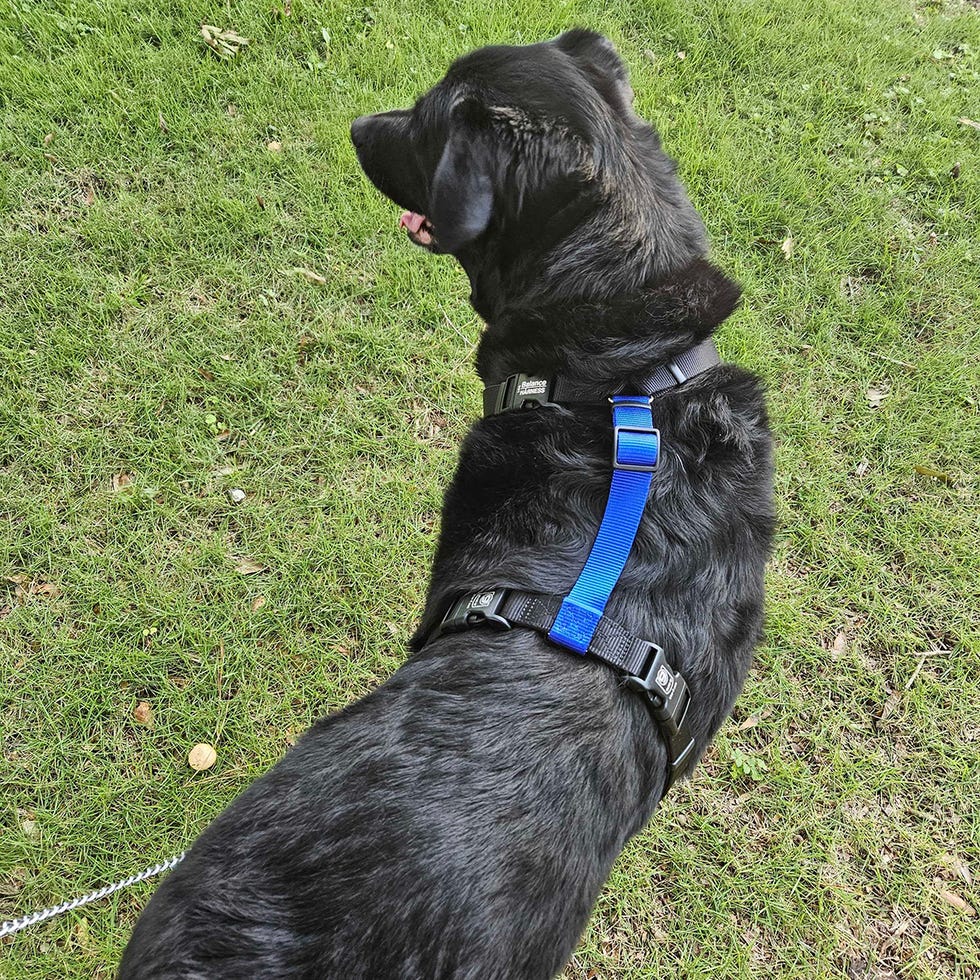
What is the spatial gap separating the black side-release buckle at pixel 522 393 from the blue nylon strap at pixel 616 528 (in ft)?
0.84


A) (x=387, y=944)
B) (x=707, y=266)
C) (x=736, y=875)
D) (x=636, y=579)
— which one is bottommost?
(x=736, y=875)

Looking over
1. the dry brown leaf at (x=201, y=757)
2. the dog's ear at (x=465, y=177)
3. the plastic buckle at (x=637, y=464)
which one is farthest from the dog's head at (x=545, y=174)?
the dry brown leaf at (x=201, y=757)

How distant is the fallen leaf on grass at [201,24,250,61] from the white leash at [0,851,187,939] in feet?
12.9

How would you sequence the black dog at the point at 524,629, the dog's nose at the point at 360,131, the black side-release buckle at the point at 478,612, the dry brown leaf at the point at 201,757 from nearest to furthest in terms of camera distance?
the black dog at the point at 524,629
the black side-release buckle at the point at 478,612
the dog's nose at the point at 360,131
the dry brown leaf at the point at 201,757

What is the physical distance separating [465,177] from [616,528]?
1.10 m

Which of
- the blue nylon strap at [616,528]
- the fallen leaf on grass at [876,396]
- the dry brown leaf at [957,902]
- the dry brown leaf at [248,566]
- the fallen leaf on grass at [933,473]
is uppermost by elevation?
the blue nylon strap at [616,528]

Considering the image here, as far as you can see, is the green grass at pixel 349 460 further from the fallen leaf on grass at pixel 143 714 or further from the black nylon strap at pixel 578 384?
the black nylon strap at pixel 578 384

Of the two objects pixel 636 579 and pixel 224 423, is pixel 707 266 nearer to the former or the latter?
pixel 636 579

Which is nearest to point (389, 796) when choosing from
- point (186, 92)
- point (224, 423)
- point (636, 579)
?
point (636, 579)

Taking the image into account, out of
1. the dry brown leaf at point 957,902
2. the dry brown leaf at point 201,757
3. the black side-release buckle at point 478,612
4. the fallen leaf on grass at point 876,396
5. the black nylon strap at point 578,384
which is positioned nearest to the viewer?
the black side-release buckle at point 478,612

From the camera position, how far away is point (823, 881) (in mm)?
2791

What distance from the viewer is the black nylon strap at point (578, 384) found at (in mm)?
1913

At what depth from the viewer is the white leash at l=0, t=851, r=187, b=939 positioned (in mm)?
2160

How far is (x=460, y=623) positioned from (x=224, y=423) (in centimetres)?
194
